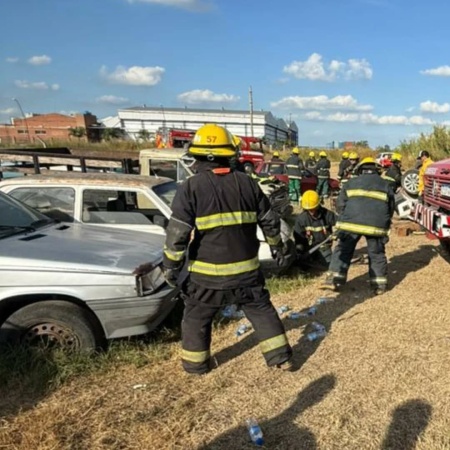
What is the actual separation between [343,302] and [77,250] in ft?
9.28

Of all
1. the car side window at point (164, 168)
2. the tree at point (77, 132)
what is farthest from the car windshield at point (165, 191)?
the tree at point (77, 132)

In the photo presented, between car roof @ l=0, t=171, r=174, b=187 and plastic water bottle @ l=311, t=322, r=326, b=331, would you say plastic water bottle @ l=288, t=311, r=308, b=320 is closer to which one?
plastic water bottle @ l=311, t=322, r=326, b=331

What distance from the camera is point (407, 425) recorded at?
261 centimetres

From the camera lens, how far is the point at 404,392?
9.65 feet

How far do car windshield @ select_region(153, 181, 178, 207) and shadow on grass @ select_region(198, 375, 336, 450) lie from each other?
2.90 metres

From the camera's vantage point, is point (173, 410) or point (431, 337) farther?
point (431, 337)

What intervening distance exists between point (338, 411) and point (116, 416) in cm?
136

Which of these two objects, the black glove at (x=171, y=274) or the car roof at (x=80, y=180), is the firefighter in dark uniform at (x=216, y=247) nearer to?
the black glove at (x=171, y=274)

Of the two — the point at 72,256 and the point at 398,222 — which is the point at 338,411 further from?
the point at 398,222

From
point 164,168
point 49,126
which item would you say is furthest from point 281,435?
point 49,126

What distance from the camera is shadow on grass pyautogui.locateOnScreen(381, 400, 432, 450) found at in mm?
2453

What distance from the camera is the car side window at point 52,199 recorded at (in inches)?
195

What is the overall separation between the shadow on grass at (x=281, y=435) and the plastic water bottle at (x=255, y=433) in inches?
1.0

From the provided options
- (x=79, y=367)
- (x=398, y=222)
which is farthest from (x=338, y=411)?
(x=398, y=222)
